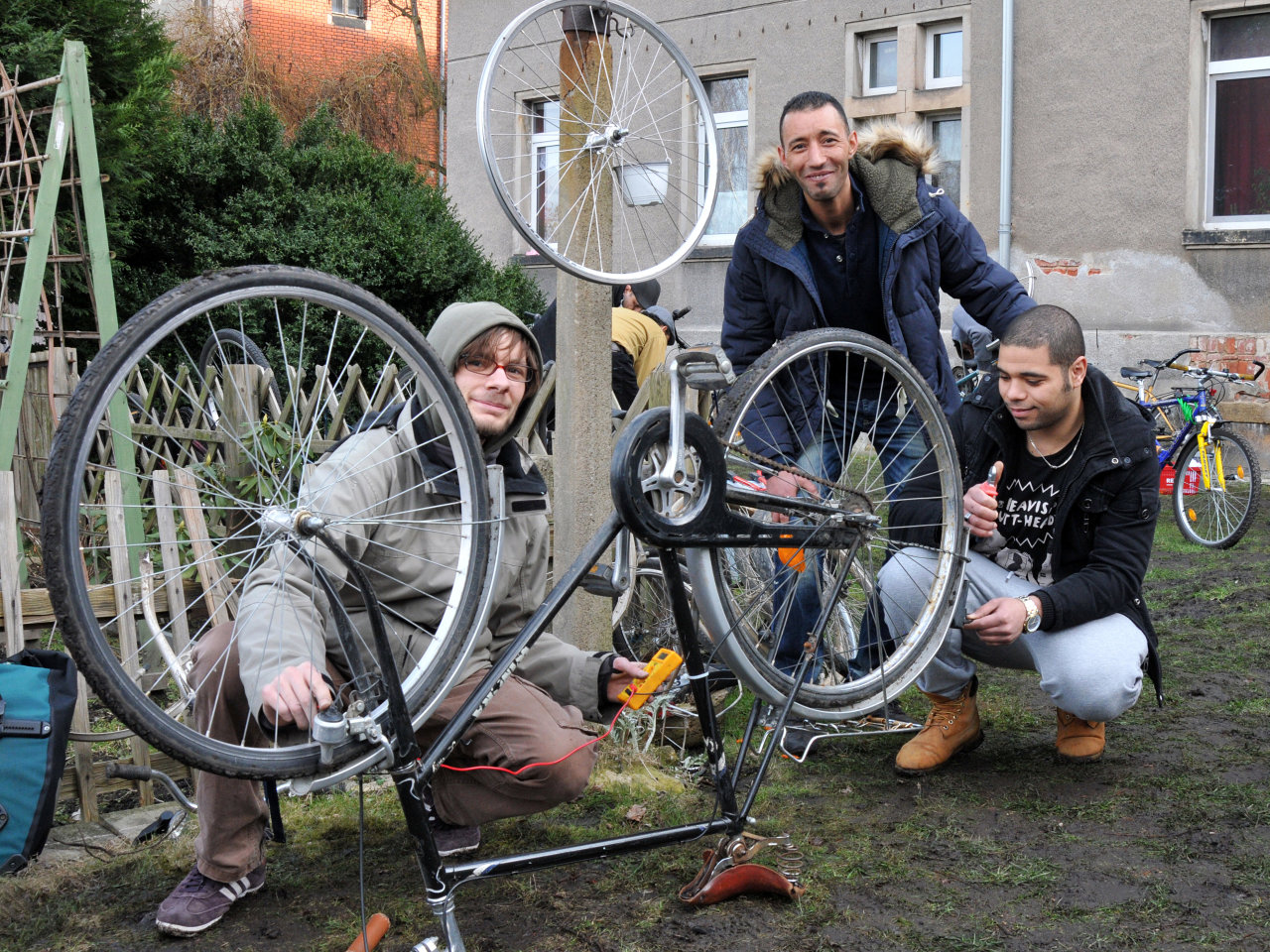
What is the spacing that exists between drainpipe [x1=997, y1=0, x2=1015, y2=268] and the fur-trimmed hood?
788 centimetres

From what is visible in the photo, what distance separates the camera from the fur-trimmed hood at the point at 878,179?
344cm

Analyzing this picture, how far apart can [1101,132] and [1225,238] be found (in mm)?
1410

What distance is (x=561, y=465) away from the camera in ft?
11.5

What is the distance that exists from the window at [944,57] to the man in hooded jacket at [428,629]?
1018 centimetres

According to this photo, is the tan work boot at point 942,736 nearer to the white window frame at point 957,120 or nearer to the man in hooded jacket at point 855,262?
the man in hooded jacket at point 855,262

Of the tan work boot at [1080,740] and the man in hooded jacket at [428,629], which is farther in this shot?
the tan work boot at [1080,740]

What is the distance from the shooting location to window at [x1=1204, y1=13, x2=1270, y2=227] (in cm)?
1025

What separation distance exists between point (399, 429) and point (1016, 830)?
1796 mm

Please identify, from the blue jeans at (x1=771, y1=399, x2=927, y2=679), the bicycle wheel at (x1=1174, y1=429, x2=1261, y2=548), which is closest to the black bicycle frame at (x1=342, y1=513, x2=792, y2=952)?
the blue jeans at (x1=771, y1=399, x2=927, y2=679)

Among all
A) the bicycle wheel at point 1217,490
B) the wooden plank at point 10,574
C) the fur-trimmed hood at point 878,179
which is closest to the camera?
the wooden plank at point 10,574

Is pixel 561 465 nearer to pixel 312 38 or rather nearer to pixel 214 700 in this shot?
pixel 214 700

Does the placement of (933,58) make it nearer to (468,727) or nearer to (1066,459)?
(1066,459)

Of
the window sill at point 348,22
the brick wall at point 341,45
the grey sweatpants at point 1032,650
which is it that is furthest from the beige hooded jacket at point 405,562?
the window sill at point 348,22

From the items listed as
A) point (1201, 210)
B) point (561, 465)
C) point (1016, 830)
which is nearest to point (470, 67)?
point (1201, 210)
